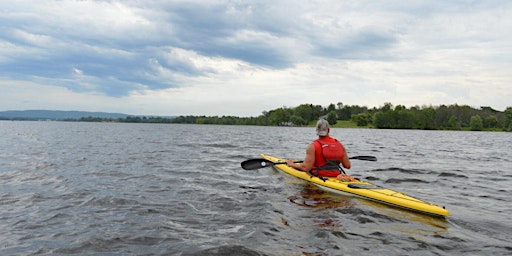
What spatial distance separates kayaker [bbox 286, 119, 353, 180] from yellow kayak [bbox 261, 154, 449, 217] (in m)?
0.31

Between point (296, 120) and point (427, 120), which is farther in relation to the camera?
point (296, 120)

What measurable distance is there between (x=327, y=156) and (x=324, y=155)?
0.09m

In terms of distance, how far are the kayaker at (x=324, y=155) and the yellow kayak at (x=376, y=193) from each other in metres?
0.31

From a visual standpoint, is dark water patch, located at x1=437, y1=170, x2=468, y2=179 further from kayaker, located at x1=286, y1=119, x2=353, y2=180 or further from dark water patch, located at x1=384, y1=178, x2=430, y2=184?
kayaker, located at x1=286, y1=119, x2=353, y2=180

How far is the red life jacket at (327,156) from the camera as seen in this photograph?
32.3ft

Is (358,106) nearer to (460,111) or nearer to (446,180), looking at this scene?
(460,111)

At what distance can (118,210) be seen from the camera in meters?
7.85

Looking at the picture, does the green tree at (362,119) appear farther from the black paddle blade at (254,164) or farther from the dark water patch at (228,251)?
the dark water patch at (228,251)

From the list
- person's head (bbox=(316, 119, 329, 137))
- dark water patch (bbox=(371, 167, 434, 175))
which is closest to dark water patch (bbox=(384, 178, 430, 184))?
dark water patch (bbox=(371, 167, 434, 175))

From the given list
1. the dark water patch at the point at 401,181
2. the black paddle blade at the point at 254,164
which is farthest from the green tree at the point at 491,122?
the black paddle blade at the point at 254,164

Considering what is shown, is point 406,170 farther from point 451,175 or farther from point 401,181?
point 401,181

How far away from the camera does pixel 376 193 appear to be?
852cm

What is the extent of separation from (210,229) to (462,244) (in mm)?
4571

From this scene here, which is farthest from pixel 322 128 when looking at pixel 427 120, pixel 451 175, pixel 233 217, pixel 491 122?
pixel 491 122
